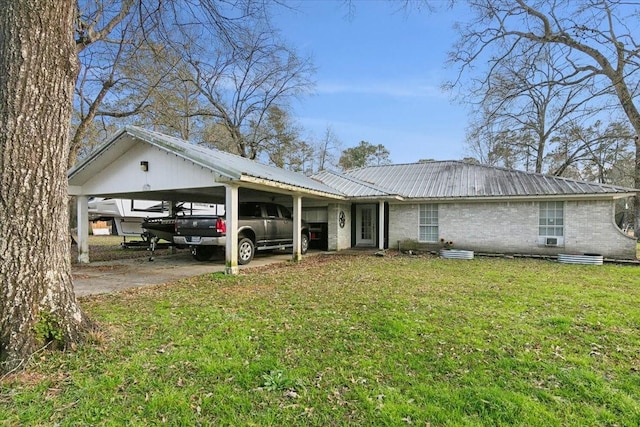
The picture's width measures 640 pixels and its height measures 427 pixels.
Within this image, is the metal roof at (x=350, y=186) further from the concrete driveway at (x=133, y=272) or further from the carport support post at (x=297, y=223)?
the concrete driveway at (x=133, y=272)

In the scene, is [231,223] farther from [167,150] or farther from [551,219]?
[551,219]

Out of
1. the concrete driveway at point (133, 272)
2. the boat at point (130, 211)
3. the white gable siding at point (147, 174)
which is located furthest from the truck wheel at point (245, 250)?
the boat at point (130, 211)

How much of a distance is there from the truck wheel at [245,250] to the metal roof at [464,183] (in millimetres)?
4944

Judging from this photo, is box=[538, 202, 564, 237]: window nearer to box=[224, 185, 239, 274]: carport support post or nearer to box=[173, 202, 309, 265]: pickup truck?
box=[173, 202, 309, 265]: pickup truck

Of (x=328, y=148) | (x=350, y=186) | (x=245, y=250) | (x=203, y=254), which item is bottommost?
(x=203, y=254)

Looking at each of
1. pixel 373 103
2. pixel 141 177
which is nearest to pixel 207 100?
pixel 373 103

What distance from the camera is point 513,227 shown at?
41.4ft

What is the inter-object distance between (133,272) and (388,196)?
29.0 ft

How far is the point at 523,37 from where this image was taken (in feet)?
46.5

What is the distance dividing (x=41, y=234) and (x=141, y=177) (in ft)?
21.2

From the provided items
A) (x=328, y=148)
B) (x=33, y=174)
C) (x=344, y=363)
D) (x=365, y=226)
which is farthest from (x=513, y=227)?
(x=328, y=148)

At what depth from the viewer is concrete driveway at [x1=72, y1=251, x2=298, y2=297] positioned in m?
7.06

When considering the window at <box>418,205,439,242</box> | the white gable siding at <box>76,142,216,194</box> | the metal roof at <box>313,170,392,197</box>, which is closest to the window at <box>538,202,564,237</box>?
the window at <box>418,205,439,242</box>

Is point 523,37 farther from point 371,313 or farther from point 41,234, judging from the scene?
point 41,234
